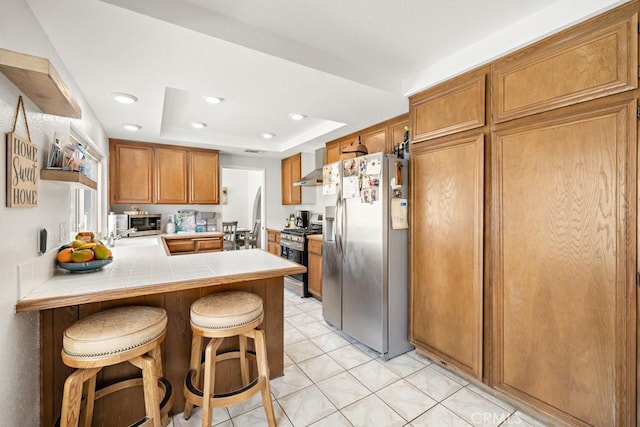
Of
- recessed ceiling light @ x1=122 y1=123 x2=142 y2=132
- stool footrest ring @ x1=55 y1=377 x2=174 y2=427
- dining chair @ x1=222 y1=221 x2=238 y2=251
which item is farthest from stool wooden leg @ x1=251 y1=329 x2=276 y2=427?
dining chair @ x1=222 y1=221 x2=238 y2=251

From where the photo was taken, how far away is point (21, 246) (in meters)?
1.21

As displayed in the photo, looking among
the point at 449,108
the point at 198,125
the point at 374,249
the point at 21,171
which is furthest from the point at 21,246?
the point at 198,125

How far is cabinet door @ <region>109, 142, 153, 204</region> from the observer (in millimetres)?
3752

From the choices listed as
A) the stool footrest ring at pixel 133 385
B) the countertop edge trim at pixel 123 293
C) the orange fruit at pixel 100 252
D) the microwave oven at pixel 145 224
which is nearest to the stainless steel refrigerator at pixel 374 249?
the countertop edge trim at pixel 123 293

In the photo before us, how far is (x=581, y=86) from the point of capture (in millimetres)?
1483

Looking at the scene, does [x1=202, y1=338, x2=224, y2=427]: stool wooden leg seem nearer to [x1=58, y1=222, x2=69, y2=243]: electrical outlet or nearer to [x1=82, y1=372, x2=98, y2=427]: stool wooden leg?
[x1=82, y1=372, x2=98, y2=427]: stool wooden leg

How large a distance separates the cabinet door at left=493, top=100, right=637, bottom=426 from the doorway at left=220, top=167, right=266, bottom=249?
6618 millimetres

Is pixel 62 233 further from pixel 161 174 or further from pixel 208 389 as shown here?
pixel 161 174

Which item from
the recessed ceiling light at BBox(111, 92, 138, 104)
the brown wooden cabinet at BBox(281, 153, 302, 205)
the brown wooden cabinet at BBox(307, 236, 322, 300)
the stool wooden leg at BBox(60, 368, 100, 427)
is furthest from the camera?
the brown wooden cabinet at BBox(281, 153, 302, 205)

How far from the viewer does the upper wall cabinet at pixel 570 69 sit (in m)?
1.36

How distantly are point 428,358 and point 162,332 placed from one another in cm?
207

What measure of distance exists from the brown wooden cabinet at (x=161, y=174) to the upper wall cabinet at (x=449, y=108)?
3288 mm

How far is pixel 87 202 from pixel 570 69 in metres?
4.07

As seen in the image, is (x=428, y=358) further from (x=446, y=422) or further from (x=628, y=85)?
(x=628, y=85)
